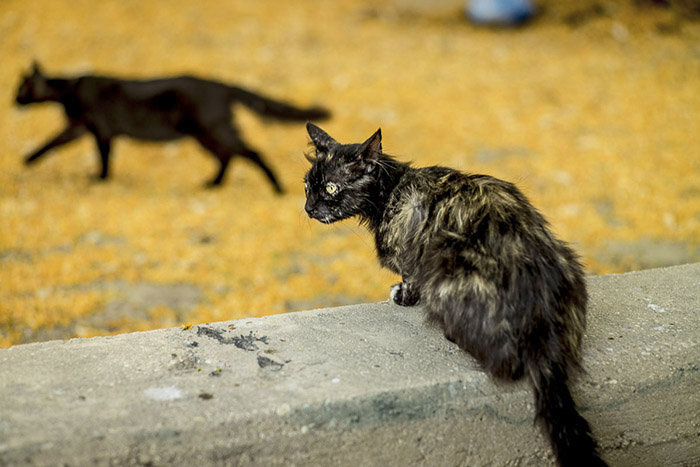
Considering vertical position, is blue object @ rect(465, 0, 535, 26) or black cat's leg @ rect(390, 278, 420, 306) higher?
blue object @ rect(465, 0, 535, 26)

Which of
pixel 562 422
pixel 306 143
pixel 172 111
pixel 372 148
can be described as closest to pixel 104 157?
pixel 172 111

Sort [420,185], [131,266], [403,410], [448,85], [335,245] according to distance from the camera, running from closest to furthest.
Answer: [403,410] < [420,185] < [131,266] < [335,245] < [448,85]

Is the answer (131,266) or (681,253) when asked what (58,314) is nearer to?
(131,266)

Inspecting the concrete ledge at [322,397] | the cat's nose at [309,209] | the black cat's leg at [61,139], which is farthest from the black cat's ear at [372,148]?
the black cat's leg at [61,139]

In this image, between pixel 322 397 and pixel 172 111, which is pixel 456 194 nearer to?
pixel 322 397

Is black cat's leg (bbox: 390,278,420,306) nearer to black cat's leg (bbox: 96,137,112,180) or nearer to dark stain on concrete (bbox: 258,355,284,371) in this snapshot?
dark stain on concrete (bbox: 258,355,284,371)

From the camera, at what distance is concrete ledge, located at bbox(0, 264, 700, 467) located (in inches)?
76.7

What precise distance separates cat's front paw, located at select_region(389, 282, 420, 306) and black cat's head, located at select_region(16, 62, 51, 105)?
216 inches

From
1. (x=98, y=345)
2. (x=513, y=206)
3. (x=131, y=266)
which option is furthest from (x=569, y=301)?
(x=131, y=266)

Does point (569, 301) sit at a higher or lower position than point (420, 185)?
lower

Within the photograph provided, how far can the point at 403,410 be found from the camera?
2.12m

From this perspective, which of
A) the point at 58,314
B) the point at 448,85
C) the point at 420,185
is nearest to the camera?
the point at 420,185

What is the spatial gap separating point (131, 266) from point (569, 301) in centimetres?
344

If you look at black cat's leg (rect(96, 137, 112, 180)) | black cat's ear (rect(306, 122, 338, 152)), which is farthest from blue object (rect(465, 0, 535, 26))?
black cat's ear (rect(306, 122, 338, 152))
